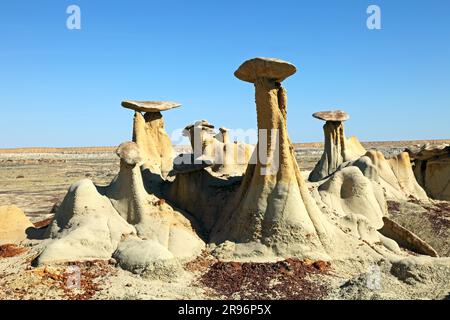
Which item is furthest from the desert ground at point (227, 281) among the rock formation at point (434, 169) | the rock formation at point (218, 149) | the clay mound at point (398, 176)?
the rock formation at point (434, 169)

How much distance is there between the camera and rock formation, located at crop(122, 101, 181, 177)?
1345cm

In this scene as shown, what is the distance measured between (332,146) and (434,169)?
5053mm

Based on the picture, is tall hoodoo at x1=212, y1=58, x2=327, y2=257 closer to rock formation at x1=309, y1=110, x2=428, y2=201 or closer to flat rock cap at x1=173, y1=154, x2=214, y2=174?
flat rock cap at x1=173, y1=154, x2=214, y2=174

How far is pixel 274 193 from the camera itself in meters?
10.4

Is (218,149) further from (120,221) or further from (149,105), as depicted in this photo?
(120,221)

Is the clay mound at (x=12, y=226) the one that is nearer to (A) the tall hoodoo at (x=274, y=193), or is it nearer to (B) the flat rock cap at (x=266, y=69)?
(A) the tall hoodoo at (x=274, y=193)

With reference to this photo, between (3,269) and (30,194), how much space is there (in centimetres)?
2067

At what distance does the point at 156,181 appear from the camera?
12.4 metres

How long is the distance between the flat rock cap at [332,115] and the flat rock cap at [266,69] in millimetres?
10951

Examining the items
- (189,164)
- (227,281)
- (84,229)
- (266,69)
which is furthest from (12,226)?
(266,69)

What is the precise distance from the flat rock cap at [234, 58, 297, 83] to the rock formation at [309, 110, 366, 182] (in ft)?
36.0

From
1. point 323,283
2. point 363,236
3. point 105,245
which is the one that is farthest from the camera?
point 363,236

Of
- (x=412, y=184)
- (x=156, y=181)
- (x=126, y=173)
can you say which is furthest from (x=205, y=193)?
(x=412, y=184)
